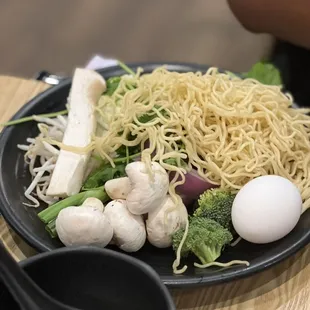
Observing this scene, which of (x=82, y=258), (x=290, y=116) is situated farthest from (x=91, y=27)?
(x=82, y=258)

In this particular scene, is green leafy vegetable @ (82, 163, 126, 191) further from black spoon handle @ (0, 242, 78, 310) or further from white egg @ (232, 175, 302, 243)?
black spoon handle @ (0, 242, 78, 310)

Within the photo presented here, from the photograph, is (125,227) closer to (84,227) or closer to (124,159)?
(84,227)

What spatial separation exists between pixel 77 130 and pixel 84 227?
1.09 feet

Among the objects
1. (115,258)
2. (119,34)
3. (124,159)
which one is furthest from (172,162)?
(119,34)

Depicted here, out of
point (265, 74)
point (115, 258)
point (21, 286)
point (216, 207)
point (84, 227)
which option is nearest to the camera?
point (21, 286)

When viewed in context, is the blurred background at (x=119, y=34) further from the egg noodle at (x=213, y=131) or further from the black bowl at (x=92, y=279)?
the black bowl at (x=92, y=279)

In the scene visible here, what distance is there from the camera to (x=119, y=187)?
3.78 feet

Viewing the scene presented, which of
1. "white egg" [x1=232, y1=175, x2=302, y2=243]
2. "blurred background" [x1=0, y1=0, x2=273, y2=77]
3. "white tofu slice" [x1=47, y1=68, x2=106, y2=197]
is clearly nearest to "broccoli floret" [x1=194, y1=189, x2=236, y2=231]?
"white egg" [x1=232, y1=175, x2=302, y2=243]

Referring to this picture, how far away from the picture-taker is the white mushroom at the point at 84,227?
3.43 ft

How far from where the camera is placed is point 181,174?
1171 millimetres

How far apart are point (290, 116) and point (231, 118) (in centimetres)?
15

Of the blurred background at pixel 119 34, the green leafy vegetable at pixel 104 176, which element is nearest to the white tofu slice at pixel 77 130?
the green leafy vegetable at pixel 104 176

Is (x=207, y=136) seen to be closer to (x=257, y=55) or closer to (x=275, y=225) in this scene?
(x=275, y=225)

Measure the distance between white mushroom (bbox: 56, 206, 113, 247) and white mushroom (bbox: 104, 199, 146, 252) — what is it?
0.08 ft
